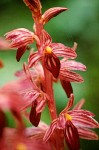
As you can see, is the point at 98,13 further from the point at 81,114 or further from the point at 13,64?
the point at 81,114

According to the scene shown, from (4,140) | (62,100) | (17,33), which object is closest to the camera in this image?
(4,140)

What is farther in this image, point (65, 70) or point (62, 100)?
point (62, 100)

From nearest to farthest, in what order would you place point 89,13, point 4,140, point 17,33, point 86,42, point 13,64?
point 4,140
point 17,33
point 13,64
point 86,42
point 89,13

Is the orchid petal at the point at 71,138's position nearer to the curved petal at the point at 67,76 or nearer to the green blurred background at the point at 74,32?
the curved petal at the point at 67,76

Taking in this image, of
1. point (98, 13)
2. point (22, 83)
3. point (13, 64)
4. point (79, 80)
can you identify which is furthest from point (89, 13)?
point (22, 83)

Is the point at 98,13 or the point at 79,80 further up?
the point at 79,80

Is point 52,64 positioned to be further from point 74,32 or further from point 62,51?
point 74,32

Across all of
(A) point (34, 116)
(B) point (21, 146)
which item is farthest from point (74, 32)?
(B) point (21, 146)

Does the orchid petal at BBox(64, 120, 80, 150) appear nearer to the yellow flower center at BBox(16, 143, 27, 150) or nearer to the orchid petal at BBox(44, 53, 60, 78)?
the orchid petal at BBox(44, 53, 60, 78)

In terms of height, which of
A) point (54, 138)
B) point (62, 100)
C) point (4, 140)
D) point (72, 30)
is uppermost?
point (4, 140)

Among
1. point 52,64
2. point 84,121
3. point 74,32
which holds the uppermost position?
point 52,64
